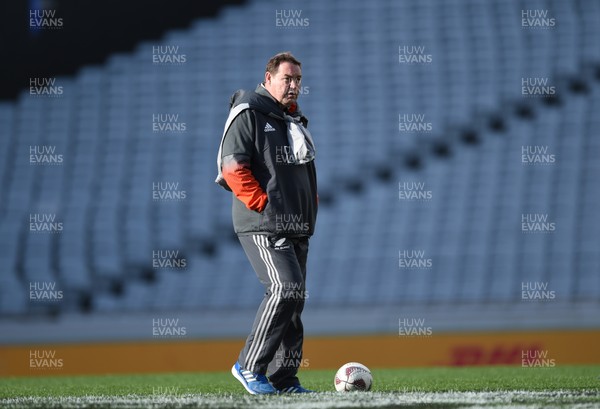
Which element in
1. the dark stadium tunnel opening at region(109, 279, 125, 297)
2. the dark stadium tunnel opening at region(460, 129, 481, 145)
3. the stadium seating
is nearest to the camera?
the stadium seating

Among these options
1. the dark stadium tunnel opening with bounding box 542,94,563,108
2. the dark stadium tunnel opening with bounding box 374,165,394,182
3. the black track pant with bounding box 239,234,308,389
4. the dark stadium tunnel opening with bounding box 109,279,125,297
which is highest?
the dark stadium tunnel opening with bounding box 542,94,563,108

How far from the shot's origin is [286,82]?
5004 millimetres

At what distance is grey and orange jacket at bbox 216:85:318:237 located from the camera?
4.82m

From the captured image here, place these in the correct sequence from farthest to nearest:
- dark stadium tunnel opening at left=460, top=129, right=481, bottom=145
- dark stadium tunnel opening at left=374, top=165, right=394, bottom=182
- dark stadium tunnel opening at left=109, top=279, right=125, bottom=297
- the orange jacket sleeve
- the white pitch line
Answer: dark stadium tunnel opening at left=460, top=129, right=481, bottom=145 < dark stadium tunnel opening at left=374, top=165, right=394, bottom=182 < dark stadium tunnel opening at left=109, top=279, right=125, bottom=297 < the orange jacket sleeve < the white pitch line

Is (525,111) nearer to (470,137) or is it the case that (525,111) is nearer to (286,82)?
(470,137)

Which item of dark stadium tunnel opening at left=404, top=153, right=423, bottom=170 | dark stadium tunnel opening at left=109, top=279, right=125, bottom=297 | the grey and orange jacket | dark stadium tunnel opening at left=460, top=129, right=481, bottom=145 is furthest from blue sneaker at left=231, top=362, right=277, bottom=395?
dark stadium tunnel opening at left=460, top=129, right=481, bottom=145

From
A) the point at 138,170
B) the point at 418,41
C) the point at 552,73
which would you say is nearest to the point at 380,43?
the point at 418,41

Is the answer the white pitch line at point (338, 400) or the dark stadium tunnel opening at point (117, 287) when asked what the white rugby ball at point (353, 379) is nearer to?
the white pitch line at point (338, 400)

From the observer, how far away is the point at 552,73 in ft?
43.3

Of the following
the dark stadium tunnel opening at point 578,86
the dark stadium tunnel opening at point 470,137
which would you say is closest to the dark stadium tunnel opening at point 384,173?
the dark stadium tunnel opening at point 470,137

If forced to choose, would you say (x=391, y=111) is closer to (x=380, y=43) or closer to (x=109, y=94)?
(x=380, y=43)

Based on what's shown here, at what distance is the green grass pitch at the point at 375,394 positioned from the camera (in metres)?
4.29

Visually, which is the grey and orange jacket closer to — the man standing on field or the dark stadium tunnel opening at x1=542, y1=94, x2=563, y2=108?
the man standing on field

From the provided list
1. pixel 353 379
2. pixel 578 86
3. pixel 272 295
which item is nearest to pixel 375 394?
pixel 353 379
